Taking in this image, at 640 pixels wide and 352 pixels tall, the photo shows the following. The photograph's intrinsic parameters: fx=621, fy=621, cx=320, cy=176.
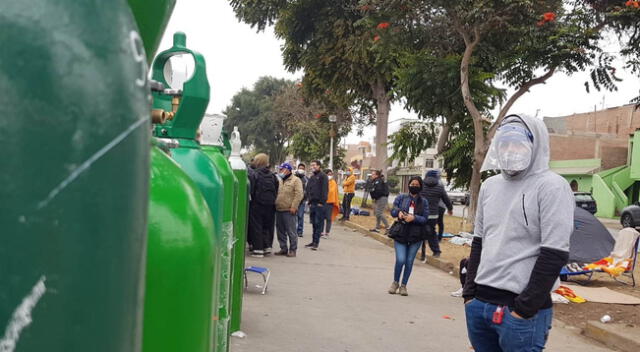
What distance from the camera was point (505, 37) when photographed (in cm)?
1263

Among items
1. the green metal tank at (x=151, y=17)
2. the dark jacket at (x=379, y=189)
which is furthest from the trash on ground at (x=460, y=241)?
the green metal tank at (x=151, y=17)

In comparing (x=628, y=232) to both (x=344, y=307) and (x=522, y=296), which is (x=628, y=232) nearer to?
(x=344, y=307)

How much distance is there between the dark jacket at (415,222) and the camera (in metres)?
7.85

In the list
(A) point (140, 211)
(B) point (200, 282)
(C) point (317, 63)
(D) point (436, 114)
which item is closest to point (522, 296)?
(B) point (200, 282)

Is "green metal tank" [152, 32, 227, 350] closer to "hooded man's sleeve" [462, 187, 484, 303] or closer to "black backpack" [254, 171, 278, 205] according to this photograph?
"hooded man's sleeve" [462, 187, 484, 303]

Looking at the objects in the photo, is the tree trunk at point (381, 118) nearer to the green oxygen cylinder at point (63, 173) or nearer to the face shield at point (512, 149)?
the face shield at point (512, 149)

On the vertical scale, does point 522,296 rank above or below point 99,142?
below

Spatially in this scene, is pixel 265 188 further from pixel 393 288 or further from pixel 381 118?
pixel 381 118

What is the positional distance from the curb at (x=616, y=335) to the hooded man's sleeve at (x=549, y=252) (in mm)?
3851

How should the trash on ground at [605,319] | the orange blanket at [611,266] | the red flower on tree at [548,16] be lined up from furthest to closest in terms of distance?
1. the red flower on tree at [548,16]
2. the orange blanket at [611,266]
3. the trash on ground at [605,319]

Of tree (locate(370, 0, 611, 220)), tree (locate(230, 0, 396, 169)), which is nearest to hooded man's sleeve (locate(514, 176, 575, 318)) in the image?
tree (locate(370, 0, 611, 220))

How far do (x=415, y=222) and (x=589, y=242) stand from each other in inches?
103

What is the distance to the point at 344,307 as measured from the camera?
7.23 meters

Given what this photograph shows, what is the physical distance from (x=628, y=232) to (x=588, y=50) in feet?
12.8
